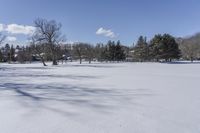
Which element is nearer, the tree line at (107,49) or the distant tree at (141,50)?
the tree line at (107,49)

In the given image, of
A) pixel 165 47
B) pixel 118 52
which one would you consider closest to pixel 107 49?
pixel 118 52

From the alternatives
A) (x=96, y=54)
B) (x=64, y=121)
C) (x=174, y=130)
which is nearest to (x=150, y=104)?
(x=174, y=130)

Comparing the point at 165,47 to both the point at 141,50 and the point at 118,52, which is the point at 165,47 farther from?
the point at 118,52

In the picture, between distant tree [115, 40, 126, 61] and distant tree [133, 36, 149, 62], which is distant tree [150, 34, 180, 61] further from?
distant tree [115, 40, 126, 61]

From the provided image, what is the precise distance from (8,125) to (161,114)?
3513 millimetres

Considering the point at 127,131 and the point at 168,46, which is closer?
the point at 127,131

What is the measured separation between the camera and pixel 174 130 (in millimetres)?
4414

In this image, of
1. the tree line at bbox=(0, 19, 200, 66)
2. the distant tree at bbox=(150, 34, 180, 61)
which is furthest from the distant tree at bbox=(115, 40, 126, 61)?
the distant tree at bbox=(150, 34, 180, 61)

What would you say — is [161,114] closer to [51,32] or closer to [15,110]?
[15,110]

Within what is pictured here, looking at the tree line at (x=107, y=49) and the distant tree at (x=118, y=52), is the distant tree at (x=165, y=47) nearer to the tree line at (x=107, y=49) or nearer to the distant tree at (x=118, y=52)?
the tree line at (x=107, y=49)

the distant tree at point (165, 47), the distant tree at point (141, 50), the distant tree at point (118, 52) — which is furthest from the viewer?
the distant tree at point (118, 52)

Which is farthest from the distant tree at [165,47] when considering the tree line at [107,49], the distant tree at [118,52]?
the distant tree at [118,52]

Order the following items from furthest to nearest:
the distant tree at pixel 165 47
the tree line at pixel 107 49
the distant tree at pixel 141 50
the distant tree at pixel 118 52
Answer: the distant tree at pixel 118 52
the distant tree at pixel 141 50
the distant tree at pixel 165 47
the tree line at pixel 107 49

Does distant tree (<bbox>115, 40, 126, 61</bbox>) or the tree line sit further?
distant tree (<bbox>115, 40, 126, 61</bbox>)
